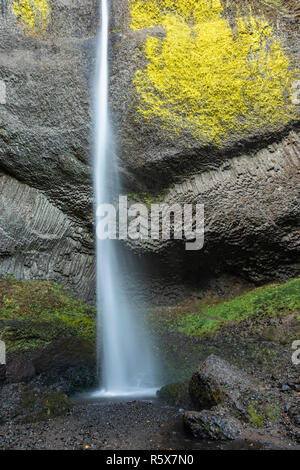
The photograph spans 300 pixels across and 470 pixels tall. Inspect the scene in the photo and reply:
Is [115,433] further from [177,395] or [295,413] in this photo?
[295,413]

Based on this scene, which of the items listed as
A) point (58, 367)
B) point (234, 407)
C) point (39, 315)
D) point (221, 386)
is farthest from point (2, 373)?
point (234, 407)

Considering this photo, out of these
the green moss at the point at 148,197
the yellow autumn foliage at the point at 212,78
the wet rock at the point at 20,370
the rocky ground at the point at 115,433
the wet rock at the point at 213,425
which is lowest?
the rocky ground at the point at 115,433

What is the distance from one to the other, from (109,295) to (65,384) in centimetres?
318

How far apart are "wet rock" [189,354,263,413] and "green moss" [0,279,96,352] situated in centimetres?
344

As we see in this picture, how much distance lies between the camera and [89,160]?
9.37 m

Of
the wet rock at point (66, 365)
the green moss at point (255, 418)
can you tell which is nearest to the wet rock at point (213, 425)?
the green moss at point (255, 418)

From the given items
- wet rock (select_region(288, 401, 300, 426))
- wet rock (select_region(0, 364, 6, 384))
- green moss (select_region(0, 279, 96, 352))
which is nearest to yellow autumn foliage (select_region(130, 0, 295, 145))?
green moss (select_region(0, 279, 96, 352))

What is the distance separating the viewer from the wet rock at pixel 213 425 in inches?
161

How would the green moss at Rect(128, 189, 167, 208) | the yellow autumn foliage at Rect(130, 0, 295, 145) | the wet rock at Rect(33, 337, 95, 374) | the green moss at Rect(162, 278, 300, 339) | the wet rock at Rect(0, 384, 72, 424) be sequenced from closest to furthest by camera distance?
the wet rock at Rect(0, 384, 72, 424) < the wet rock at Rect(33, 337, 95, 374) < the green moss at Rect(162, 278, 300, 339) < the yellow autumn foliage at Rect(130, 0, 295, 145) < the green moss at Rect(128, 189, 167, 208)

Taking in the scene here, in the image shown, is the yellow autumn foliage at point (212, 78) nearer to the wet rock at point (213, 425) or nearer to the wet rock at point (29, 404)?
the wet rock at point (29, 404)

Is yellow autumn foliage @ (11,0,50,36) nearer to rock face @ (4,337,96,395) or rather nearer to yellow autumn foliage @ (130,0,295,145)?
yellow autumn foliage @ (130,0,295,145)

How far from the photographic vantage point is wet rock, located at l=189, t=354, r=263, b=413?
15.4 ft

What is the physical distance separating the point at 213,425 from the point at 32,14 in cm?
1039

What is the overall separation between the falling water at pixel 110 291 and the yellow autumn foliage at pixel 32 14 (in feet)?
5.07
